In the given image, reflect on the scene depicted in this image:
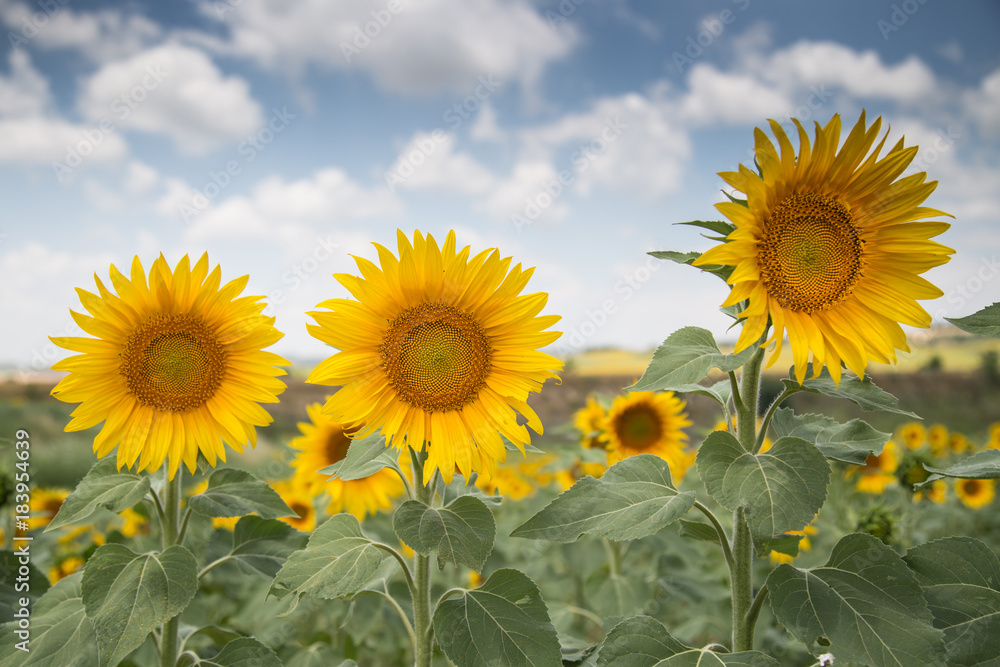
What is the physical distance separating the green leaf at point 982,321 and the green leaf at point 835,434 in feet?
1.13

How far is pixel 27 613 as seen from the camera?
2076 millimetres

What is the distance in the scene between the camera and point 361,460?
1.74 metres

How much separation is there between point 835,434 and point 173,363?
6.42 feet

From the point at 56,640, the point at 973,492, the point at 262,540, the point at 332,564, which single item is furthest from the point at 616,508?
the point at 973,492

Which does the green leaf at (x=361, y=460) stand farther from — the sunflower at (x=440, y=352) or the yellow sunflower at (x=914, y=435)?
the yellow sunflower at (x=914, y=435)

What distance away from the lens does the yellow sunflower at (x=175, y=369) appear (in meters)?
1.91

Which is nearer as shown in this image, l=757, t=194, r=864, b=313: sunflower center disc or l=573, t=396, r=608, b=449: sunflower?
l=757, t=194, r=864, b=313: sunflower center disc

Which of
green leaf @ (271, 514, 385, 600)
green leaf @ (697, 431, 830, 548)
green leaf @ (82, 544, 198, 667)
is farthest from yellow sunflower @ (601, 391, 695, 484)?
green leaf @ (82, 544, 198, 667)

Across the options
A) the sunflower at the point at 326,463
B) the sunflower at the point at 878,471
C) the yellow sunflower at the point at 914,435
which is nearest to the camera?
the sunflower at the point at 326,463

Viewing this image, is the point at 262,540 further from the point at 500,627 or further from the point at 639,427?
the point at 639,427

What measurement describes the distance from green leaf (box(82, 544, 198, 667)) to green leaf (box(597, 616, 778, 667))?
→ 3.76 feet

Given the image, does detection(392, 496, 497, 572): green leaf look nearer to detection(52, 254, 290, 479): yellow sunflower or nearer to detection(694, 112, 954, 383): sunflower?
detection(52, 254, 290, 479): yellow sunflower

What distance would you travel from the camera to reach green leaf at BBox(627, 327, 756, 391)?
1.64 m

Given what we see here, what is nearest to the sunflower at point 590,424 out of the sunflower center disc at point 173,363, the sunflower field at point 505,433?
the sunflower field at point 505,433
